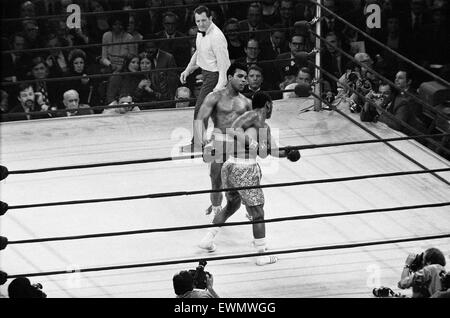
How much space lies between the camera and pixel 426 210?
27.3ft

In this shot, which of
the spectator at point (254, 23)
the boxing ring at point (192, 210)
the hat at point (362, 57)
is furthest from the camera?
the spectator at point (254, 23)

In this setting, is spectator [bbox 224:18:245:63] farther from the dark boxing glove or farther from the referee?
the dark boxing glove

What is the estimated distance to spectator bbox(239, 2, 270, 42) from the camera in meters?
10.3

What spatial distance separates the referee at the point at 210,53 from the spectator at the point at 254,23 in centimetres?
161

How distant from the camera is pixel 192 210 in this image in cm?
837

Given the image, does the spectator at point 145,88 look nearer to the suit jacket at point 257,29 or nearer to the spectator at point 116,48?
the spectator at point 116,48

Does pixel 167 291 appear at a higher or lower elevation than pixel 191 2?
lower

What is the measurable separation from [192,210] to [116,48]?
8.49ft

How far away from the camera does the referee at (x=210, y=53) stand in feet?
28.1

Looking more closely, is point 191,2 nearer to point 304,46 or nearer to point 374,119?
point 304,46

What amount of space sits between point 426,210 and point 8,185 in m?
2.97

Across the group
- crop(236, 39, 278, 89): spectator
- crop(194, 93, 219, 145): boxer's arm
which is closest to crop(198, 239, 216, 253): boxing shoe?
crop(194, 93, 219, 145): boxer's arm

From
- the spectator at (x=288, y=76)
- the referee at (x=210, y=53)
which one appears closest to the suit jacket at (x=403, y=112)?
the spectator at (x=288, y=76)
